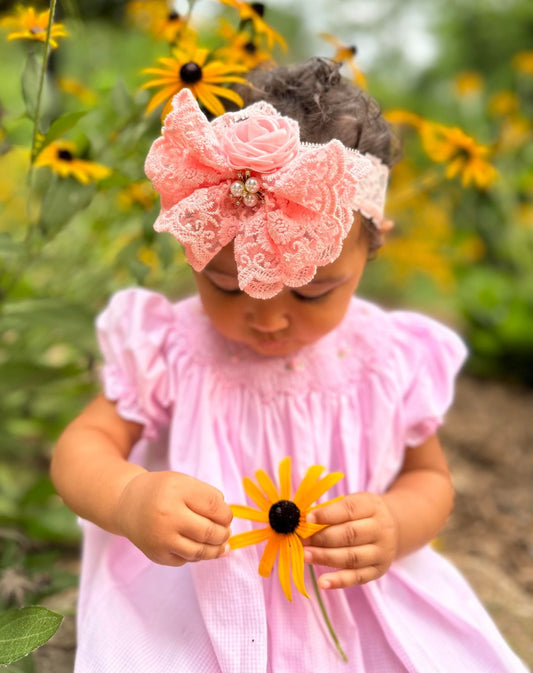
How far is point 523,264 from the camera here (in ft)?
8.61

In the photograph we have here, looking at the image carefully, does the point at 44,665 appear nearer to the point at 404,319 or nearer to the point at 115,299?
the point at 115,299

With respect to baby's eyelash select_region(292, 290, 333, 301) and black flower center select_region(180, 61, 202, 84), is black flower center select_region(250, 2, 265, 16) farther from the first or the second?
baby's eyelash select_region(292, 290, 333, 301)

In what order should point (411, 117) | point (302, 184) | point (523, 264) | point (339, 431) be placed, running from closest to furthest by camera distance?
point (302, 184) < point (339, 431) < point (411, 117) < point (523, 264)

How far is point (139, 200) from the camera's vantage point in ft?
4.02

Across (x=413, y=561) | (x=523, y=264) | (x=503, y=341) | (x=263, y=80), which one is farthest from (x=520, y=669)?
(x=523, y=264)

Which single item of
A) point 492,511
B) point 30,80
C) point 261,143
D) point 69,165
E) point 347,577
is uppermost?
point 261,143

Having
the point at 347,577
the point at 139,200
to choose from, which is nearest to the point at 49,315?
the point at 139,200

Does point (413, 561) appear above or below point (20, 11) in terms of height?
below

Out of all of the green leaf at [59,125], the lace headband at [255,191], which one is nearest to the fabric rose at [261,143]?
the lace headband at [255,191]

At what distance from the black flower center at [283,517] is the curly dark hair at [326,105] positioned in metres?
0.34

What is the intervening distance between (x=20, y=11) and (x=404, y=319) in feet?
2.23

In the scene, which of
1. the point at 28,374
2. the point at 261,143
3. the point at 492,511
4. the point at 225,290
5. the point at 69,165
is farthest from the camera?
the point at 492,511

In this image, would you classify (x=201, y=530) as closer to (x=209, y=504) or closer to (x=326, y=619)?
(x=209, y=504)

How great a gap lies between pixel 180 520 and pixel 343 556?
18cm
